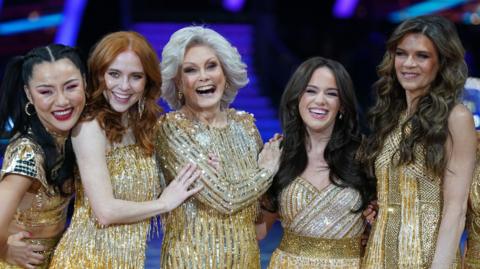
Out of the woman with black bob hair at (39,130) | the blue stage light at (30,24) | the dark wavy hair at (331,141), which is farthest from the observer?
the blue stage light at (30,24)

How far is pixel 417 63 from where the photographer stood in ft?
12.6

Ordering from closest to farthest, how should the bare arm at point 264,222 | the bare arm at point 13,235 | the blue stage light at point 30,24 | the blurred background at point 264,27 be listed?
the bare arm at point 13,235
the bare arm at point 264,222
the blue stage light at point 30,24
the blurred background at point 264,27

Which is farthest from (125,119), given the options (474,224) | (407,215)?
(474,224)

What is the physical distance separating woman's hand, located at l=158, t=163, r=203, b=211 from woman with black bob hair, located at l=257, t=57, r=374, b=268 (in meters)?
0.55

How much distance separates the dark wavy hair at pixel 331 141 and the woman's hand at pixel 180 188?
0.55 meters

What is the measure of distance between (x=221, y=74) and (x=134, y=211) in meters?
0.93

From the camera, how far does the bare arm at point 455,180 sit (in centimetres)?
370

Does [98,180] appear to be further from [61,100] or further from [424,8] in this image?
[424,8]

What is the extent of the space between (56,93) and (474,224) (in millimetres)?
2293

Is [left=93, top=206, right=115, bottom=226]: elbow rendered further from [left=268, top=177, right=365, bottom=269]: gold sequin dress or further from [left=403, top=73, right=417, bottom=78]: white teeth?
[left=403, top=73, right=417, bottom=78]: white teeth

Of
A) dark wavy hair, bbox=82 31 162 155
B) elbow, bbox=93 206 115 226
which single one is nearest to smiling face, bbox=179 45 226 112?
dark wavy hair, bbox=82 31 162 155

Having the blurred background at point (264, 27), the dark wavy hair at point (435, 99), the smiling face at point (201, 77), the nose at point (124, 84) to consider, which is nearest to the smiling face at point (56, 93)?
the nose at point (124, 84)

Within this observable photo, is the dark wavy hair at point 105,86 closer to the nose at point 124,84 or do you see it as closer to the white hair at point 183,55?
the nose at point 124,84

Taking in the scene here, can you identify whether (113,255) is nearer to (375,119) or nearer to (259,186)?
(259,186)
